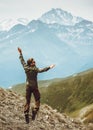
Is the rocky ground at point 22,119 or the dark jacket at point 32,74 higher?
the dark jacket at point 32,74

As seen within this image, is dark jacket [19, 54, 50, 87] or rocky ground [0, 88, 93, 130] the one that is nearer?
dark jacket [19, 54, 50, 87]

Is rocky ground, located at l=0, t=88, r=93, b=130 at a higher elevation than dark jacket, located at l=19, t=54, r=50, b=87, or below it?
below

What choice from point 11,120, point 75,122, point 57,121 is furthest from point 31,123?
point 75,122

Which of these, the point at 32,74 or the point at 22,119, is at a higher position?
the point at 32,74

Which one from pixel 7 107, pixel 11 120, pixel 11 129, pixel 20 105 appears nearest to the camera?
pixel 11 129

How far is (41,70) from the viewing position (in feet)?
89.2

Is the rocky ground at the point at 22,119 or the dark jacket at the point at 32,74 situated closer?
the dark jacket at the point at 32,74

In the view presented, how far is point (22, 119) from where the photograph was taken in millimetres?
29359

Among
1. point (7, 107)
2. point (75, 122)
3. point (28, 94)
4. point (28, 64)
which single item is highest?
point (28, 64)

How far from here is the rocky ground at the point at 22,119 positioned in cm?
2795

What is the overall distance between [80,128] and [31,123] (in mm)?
5766

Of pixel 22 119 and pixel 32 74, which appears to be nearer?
pixel 32 74

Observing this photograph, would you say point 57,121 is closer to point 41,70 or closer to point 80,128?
point 80,128

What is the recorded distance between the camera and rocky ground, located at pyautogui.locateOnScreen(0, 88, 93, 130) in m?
28.0
